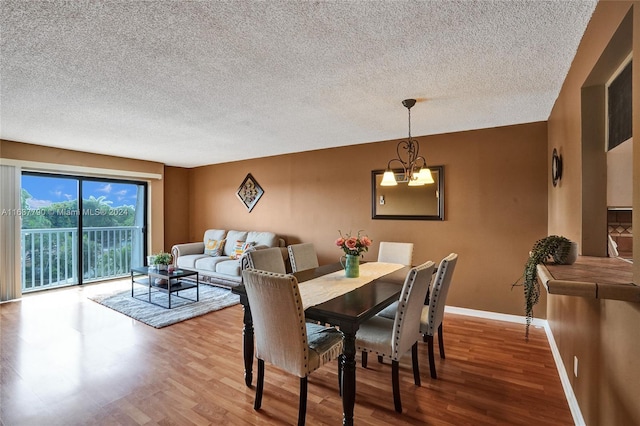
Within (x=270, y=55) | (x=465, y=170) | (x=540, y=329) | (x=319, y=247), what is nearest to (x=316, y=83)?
(x=270, y=55)

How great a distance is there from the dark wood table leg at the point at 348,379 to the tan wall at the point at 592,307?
3.99 ft

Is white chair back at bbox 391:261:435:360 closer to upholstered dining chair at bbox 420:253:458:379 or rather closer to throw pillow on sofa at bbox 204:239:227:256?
upholstered dining chair at bbox 420:253:458:379

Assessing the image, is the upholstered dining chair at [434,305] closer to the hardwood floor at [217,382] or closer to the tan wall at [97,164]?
the hardwood floor at [217,382]

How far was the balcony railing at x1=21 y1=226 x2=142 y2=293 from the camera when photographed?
516 cm

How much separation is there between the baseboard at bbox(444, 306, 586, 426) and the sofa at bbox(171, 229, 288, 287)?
2.93 m

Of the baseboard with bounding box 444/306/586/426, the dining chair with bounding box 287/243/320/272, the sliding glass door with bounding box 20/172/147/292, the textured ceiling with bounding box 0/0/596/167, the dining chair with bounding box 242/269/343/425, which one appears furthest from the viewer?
the sliding glass door with bounding box 20/172/147/292

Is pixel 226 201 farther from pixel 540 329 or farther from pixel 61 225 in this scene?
pixel 540 329

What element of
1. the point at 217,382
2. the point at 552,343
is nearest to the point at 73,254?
the point at 217,382

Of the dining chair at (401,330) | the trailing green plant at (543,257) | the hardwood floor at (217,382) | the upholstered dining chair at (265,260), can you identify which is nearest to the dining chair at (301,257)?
the upholstered dining chair at (265,260)

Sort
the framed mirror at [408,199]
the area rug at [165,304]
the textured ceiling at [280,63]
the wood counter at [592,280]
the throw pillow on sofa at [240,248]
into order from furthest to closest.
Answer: the throw pillow on sofa at [240,248], the framed mirror at [408,199], the area rug at [165,304], the textured ceiling at [280,63], the wood counter at [592,280]

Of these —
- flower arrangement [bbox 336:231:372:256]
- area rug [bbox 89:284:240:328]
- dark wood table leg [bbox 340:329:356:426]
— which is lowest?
area rug [bbox 89:284:240:328]

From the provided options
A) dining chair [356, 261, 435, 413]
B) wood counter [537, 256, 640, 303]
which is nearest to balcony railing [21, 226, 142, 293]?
dining chair [356, 261, 435, 413]

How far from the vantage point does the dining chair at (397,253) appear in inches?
147

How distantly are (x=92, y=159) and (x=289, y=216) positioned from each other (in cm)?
357
